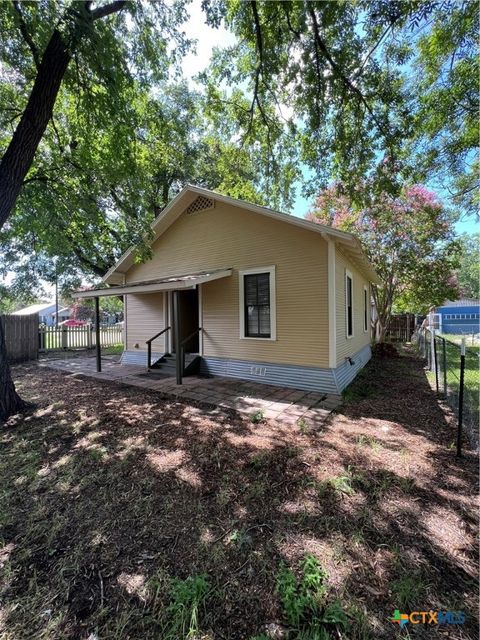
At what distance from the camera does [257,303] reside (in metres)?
7.16

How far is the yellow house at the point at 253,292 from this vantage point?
6.20 metres

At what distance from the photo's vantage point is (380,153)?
568cm

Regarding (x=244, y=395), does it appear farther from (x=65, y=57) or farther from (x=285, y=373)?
(x=65, y=57)

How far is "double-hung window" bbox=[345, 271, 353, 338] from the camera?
776 centimetres

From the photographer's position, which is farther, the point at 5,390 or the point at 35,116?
the point at 5,390

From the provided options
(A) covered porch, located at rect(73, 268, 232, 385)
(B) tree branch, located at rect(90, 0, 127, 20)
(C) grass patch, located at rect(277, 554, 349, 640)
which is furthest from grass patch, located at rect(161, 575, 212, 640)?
(B) tree branch, located at rect(90, 0, 127, 20)

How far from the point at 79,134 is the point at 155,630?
8.28 meters

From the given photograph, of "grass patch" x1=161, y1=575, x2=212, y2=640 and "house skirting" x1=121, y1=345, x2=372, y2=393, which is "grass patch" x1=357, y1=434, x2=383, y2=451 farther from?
"grass patch" x1=161, y1=575, x2=212, y2=640

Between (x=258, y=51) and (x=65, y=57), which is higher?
(x=258, y=51)

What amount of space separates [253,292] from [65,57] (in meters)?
5.32

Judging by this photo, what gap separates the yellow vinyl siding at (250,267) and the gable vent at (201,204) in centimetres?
15

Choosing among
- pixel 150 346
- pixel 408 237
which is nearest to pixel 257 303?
pixel 150 346

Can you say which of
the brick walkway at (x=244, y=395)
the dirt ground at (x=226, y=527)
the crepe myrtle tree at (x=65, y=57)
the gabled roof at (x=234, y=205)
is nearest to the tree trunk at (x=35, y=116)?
the crepe myrtle tree at (x=65, y=57)

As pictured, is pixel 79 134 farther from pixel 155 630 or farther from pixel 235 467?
pixel 155 630
